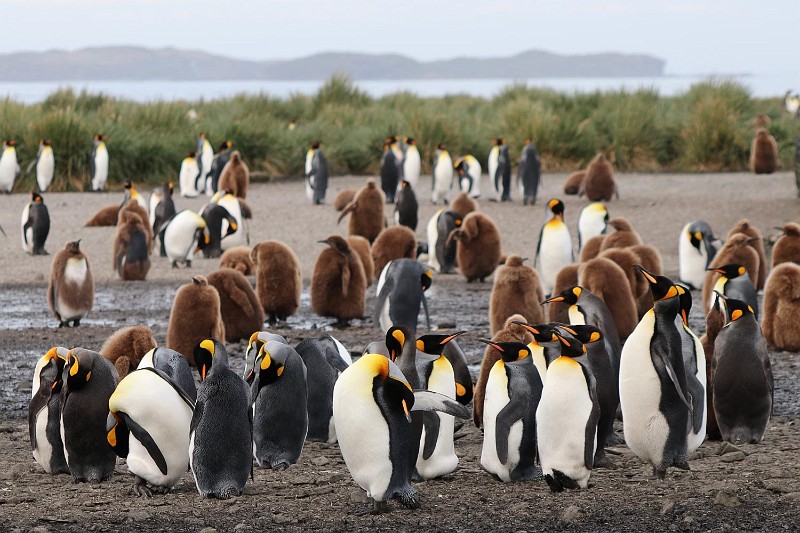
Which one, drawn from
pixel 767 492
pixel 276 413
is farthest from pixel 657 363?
pixel 276 413

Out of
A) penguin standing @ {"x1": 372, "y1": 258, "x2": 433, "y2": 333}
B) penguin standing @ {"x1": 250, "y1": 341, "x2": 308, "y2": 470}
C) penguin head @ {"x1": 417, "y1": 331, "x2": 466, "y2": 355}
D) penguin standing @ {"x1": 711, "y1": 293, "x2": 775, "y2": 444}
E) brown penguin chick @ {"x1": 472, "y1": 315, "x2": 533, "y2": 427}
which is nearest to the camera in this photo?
penguin standing @ {"x1": 250, "y1": 341, "x2": 308, "y2": 470}

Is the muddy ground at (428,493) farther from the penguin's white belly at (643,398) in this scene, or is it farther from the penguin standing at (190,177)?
the penguin standing at (190,177)

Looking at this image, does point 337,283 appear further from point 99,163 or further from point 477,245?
point 99,163

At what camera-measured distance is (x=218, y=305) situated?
654cm

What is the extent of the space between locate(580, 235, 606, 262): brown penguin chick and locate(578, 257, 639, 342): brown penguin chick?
7.39 ft

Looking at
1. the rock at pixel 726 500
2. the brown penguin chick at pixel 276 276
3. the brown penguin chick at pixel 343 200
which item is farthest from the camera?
the brown penguin chick at pixel 343 200

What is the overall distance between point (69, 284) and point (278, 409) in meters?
3.72

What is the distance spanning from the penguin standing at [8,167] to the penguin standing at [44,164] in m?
0.22

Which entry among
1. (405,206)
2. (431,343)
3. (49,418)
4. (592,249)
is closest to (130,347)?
(49,418)

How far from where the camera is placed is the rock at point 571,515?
3.99 metres

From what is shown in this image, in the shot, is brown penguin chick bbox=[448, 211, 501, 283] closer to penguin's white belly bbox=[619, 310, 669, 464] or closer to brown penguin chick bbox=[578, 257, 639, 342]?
brown penguin chick bbox=[578, 257, 639, 342]

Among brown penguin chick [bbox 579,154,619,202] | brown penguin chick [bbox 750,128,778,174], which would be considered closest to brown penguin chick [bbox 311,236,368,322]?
brown penguin chick [bbox 579,154,619,202]

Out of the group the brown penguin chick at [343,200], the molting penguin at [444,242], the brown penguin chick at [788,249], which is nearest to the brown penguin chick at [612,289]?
the brown penguin chick at [788,249]

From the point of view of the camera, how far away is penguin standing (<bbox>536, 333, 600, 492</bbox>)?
433cm
